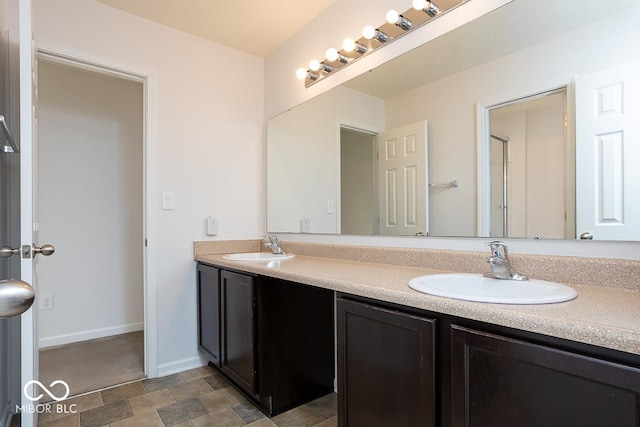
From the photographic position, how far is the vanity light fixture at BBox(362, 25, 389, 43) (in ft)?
5.55

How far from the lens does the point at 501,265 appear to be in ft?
3.85

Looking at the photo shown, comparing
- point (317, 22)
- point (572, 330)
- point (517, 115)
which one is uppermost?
point (317, 22)

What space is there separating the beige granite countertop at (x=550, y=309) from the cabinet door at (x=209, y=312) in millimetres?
903

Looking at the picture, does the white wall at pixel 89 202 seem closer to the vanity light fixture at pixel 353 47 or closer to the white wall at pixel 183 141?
the white wall at pixel 183 141

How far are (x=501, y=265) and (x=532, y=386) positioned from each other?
507mm

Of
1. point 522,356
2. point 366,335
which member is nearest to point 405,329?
point 366,335

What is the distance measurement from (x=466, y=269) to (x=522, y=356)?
0.62 meters

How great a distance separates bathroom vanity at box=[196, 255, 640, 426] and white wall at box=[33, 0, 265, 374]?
4.04 feet

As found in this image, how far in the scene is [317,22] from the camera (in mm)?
2133

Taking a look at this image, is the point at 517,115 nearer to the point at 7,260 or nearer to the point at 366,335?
the point at 366,335

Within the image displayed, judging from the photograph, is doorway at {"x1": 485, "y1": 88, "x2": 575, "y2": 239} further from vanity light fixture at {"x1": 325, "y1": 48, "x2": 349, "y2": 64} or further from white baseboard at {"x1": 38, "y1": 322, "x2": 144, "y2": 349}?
white baseboard at {"x1": 38, "y1": 322, "x2": 144, "y2": 349}

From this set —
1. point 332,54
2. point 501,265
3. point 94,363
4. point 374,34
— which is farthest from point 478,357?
point 94,363

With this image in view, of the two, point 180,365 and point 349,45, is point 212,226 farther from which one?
point 349,45

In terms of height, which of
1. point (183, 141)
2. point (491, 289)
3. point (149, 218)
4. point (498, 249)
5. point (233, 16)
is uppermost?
point (233, 16)
